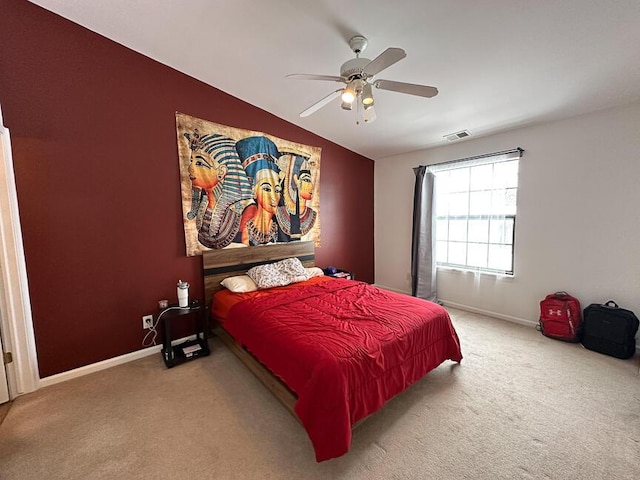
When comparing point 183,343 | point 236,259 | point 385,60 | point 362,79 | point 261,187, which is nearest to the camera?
point 385,60

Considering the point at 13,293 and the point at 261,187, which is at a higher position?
the point at 261,187

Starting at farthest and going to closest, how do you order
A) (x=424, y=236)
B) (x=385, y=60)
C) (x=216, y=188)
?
(x=424, y=236), (x=216, y=188), (x=385, y=60)

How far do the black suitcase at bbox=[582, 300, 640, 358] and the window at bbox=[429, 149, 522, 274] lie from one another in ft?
2.94

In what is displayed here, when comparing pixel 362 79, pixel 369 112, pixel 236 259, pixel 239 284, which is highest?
pixel 362 79

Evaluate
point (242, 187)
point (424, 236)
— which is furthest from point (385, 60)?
point (424, 236)

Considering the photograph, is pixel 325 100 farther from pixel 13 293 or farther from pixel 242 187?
pixel 13 293

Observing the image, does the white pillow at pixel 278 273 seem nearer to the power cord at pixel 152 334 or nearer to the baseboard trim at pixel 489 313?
the power cord at pixel 152 334

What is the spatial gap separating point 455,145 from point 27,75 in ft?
15.1

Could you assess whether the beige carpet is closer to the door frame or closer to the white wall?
the door frame

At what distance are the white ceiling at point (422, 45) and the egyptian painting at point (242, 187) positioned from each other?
598 mm

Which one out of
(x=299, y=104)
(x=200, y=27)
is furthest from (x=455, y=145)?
(x=200, y=27)

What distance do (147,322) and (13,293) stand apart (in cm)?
98

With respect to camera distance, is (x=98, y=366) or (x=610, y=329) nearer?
(x=98, y=366)

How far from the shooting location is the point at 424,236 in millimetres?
4098
